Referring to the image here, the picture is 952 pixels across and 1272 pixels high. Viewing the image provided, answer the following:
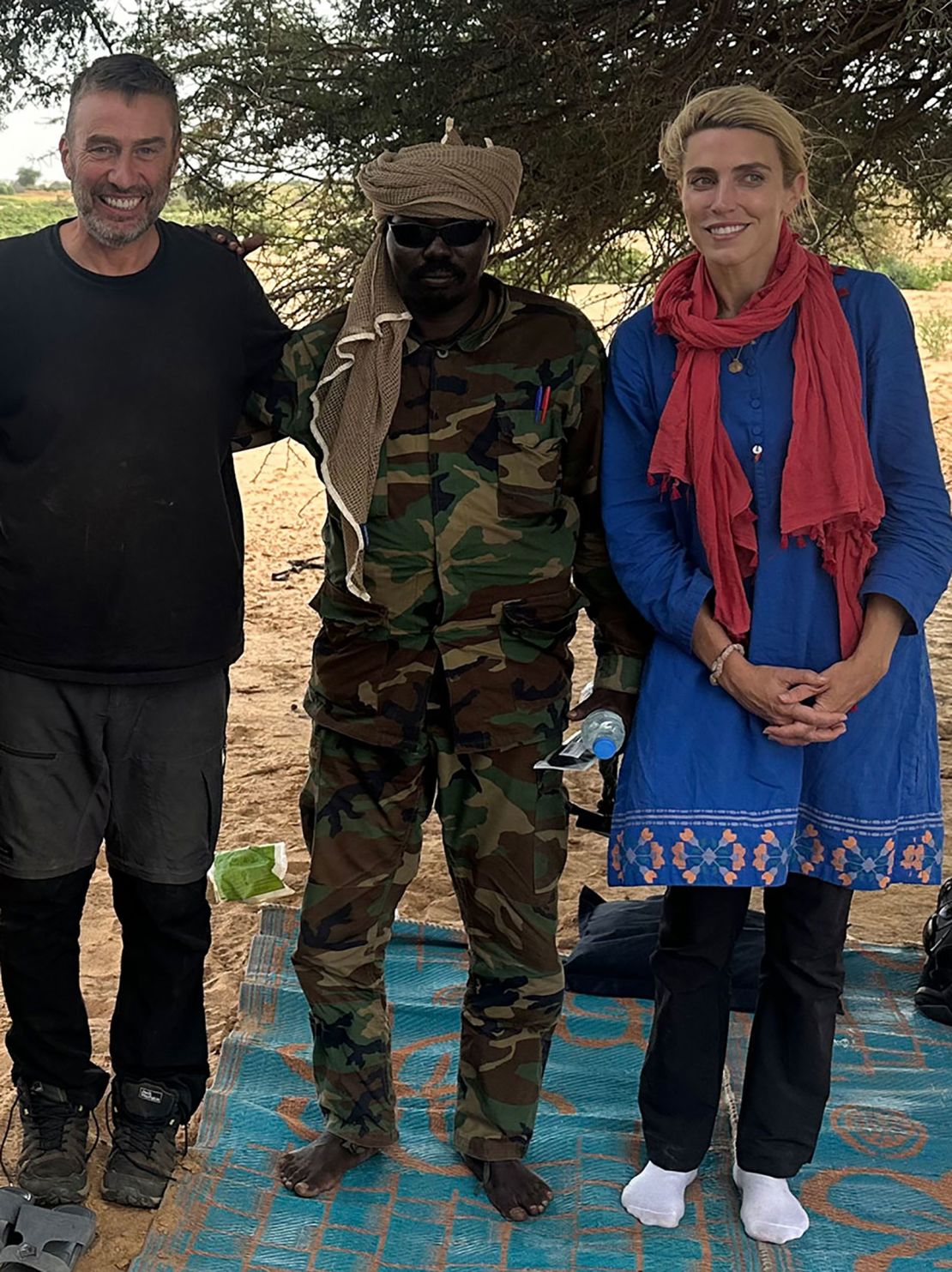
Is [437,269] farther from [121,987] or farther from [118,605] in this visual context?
[121,987]

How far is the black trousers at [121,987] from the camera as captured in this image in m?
2.78

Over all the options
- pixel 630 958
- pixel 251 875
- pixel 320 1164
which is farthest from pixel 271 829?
pixel 320 1164

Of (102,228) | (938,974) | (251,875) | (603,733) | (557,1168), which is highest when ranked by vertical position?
(102,228)

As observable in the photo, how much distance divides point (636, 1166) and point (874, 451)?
1.46 m

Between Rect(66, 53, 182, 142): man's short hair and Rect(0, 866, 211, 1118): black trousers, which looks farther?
Rect(0, 866, 211, 1118): black trousers

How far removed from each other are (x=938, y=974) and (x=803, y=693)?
1.51 m

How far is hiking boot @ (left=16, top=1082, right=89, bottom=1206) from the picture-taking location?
2.81 meters

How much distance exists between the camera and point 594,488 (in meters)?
2.68

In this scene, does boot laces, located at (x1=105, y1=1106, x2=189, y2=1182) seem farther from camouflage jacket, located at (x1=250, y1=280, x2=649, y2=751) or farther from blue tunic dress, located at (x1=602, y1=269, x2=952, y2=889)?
blue tunic dress, located at (x1=602, y1=269, x2=952, y2=889)

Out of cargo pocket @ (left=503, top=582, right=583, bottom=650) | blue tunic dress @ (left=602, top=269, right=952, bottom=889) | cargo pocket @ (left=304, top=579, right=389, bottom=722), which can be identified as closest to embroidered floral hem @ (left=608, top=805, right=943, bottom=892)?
blue tunic dress @ (left=602, top=269, right=952, bottom=889)

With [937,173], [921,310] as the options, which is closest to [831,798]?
[937,173]

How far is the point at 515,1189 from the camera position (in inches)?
112

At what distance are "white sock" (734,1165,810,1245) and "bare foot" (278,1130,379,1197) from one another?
722 mm

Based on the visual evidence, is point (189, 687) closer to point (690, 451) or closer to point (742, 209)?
point (690, 451)
